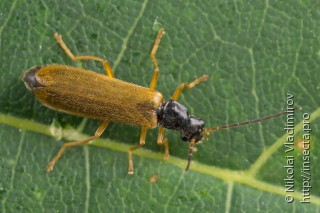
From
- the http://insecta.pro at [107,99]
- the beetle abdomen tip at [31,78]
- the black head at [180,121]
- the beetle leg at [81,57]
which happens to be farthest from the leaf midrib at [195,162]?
the beetle leg at [81,57]

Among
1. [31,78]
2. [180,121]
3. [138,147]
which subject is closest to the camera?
[31,78]

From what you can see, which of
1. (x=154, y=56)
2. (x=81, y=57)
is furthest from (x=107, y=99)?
(x=154, y=56)

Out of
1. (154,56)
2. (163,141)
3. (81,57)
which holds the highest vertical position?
(154,56)

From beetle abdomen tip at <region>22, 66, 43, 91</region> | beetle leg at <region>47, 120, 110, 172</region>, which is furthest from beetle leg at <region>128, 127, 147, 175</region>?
beetle abdomen tip at <region>22, 66, 43, 91</region>

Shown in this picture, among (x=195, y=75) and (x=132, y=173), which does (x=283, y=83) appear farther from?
(x=132, y=173)

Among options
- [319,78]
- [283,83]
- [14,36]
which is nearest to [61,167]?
[14,36]

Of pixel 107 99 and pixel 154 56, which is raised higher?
pixel 154 56

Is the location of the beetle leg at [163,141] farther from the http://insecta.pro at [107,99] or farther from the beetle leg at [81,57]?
the beetle leg at [81,57]

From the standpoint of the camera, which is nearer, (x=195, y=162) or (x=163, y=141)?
(x=195, y=162)

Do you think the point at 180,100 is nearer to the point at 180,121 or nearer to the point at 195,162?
the point at 180,121
